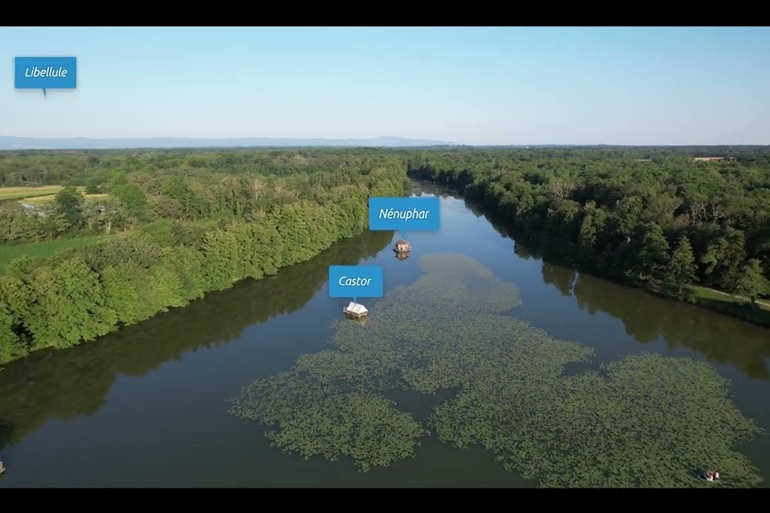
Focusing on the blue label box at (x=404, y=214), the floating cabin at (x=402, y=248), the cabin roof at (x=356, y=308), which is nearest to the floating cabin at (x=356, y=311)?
the cabin roof at (x=356, y=308)

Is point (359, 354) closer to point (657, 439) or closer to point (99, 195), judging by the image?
point (657, 439)

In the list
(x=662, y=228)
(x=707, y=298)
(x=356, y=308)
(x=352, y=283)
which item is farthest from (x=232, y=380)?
(x=662, y=228)

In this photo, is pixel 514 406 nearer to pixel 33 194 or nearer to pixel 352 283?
pixel 352 283

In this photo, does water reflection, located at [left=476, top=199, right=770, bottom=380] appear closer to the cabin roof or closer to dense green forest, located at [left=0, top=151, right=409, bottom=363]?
the cabin roof

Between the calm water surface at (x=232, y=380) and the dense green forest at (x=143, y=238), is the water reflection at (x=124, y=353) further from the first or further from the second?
the dense green forest at (x=143, y=238)

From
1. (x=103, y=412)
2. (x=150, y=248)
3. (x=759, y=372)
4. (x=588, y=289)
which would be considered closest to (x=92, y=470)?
(x=103, y=412)
